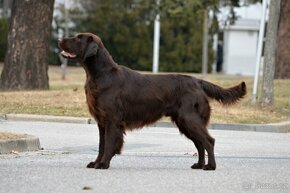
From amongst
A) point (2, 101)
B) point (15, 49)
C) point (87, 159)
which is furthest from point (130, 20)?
point (87, 159)

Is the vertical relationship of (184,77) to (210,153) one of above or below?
above

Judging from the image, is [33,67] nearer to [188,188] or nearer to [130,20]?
[188,188]

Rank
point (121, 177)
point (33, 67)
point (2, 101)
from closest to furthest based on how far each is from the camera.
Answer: point (121, 177)
point (2, 101)
point (33, 67)

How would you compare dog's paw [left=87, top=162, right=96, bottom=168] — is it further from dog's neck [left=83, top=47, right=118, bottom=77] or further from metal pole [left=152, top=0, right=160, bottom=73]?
metal pole [left=152, top=0, right=160, bottom=73]

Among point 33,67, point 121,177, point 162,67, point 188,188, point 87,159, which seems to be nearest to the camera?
point 188,188

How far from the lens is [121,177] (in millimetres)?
9133

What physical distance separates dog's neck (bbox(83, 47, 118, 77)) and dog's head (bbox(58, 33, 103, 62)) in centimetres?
7

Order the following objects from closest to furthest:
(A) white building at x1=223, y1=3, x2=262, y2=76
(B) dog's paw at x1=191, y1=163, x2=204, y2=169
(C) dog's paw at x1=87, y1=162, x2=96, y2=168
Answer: (C) dog's paw at x1=87, y1=162, x2=96, y2=168 → (B) dog's paw at x1=191, y1=163, x2=204, y2=169 → (A) white building at x1=223, y1=3, x2=262, y2=76

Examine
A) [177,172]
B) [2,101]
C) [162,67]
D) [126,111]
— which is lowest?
[162,67]

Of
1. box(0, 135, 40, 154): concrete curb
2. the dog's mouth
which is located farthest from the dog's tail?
box(0, 135, 40, 154): concrete curb

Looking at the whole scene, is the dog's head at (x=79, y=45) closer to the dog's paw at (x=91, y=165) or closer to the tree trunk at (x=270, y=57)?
the dog's paw at (x=91, y=165)

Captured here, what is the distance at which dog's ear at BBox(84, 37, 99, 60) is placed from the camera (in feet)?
32.5

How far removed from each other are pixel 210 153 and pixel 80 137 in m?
4.49

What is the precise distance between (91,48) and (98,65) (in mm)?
236
